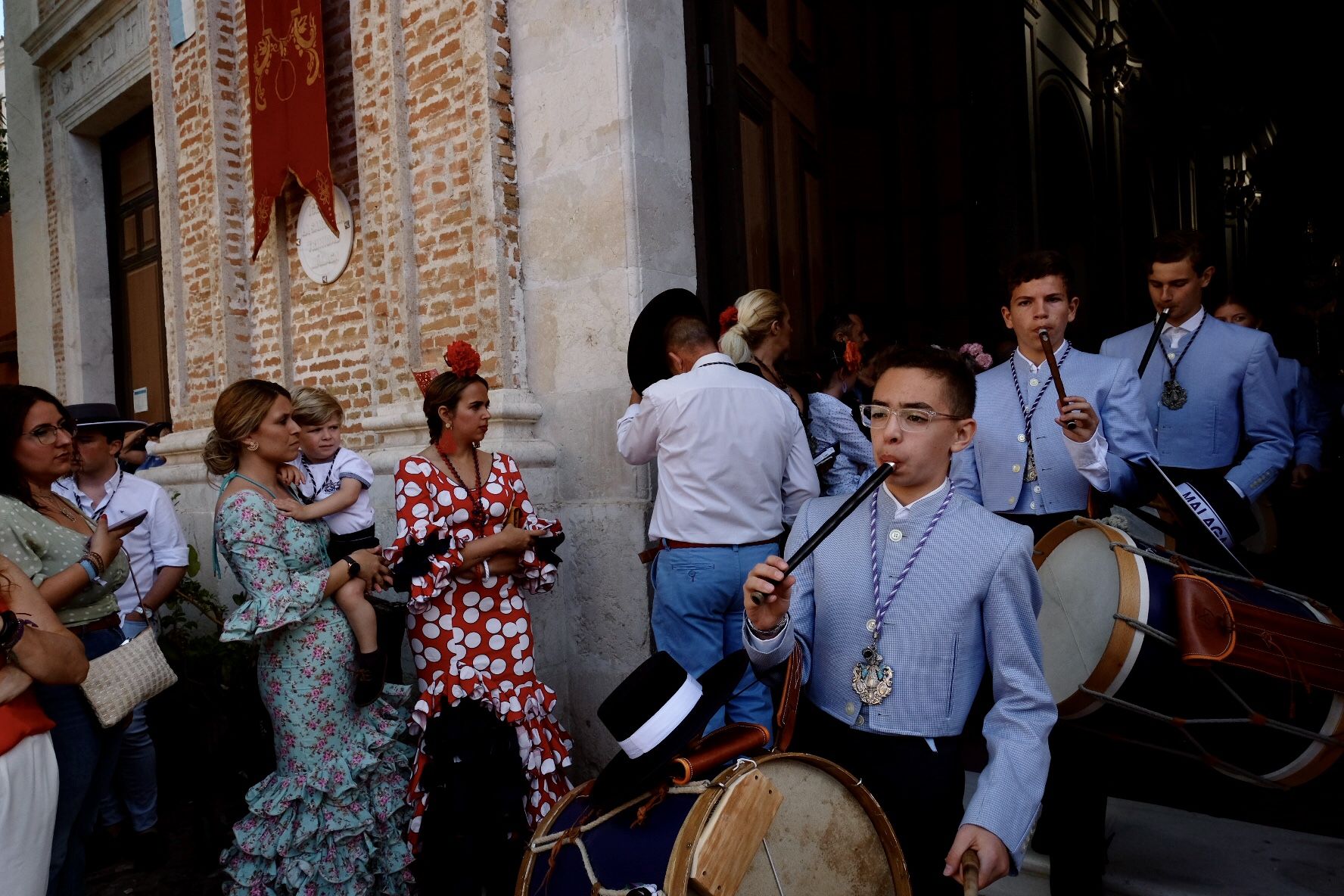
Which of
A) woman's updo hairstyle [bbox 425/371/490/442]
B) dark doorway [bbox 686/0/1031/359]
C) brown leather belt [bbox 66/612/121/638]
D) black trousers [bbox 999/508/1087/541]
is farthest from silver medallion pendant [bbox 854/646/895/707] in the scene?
dark doorway [bbox 686/0/1031/359]

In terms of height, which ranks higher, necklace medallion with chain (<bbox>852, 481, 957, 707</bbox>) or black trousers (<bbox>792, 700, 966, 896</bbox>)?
necklace medallion with chain (<bbox>852, 481, 957, 707</bbox>)

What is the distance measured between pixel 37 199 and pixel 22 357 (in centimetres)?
172

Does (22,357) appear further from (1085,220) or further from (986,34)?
(1085,220)

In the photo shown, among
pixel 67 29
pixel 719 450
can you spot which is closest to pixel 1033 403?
pixel 719 450

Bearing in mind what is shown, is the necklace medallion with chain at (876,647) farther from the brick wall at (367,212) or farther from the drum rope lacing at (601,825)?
the brick wall at (367,212)

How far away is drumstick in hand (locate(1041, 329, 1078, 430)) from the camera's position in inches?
103

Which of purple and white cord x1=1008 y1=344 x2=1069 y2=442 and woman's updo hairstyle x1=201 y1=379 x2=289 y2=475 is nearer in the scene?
purple and white cord x1=1008 y1=344 x2=1069 y2=442

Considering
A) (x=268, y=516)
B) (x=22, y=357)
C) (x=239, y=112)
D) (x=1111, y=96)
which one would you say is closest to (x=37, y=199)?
(x=22, y=357)

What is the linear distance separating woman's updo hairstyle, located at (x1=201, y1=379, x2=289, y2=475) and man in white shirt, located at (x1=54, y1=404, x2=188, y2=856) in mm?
1203

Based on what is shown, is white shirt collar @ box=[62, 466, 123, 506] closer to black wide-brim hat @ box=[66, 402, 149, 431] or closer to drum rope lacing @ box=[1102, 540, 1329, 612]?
black wide-brim hat @ box=[66, 402, 149, 431]

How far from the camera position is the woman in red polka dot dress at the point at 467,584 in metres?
3.52

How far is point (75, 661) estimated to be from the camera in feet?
8.34

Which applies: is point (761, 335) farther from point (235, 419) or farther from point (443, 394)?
point (235, 419)

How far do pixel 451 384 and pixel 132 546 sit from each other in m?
2.17
